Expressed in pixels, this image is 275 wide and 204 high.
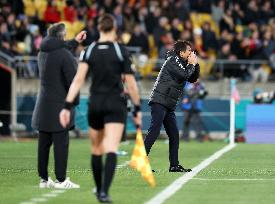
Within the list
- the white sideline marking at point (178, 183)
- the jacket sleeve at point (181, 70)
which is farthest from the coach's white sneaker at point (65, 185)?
the jacket sleeve at point (181, 70)

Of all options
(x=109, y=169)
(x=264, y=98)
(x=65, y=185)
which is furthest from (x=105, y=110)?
(x=264, y=98)

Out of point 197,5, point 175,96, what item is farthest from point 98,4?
point 175,96

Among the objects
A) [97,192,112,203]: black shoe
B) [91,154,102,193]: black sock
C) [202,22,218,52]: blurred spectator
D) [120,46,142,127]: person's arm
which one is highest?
[120,46,142,127]: person's arm

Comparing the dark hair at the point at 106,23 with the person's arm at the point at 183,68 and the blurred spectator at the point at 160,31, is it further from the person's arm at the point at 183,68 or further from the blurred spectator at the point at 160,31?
the blurred spectator at the point at 160,31

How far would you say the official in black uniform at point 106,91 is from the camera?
1180cm

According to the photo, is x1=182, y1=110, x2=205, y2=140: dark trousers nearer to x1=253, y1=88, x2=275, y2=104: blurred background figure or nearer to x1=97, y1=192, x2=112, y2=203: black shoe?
x1=253, y1=88, x2=275, y2=104: blurred background figure

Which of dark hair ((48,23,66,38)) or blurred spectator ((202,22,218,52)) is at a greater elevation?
dark hair ((48,23,66,38))

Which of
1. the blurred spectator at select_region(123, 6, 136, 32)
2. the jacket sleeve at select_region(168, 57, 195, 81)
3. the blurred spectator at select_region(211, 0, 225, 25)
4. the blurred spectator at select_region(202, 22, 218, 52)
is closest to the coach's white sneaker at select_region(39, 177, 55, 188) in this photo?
the jacket sleeve at select_region(168, 57, 195, 81)

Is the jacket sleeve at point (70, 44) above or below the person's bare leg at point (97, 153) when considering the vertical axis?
above

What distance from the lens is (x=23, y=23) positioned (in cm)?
3288

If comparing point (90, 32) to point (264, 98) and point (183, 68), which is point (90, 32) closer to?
point (264, 98)

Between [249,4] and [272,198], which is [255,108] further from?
[272,198]

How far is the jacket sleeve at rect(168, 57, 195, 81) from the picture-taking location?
54.2 ft

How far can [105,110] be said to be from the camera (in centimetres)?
1185
